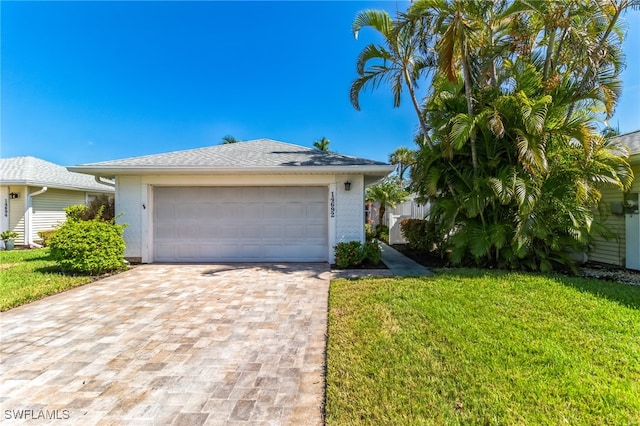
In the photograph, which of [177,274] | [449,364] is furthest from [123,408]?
[177,274]

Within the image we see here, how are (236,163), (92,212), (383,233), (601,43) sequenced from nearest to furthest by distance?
(601,43) → (236,163) → (92,212) → (383,233)

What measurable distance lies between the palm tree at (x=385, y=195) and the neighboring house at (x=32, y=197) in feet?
40.2

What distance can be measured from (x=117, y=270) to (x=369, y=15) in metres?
8.95

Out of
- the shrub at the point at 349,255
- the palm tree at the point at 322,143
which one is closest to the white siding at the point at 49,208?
the shrub at the point at 349,255

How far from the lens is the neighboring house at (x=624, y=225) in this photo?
22.1 feet

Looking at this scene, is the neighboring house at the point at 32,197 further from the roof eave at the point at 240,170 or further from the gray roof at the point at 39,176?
the roof eave at the point at 240,170

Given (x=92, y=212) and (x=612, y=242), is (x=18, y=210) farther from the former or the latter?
(x=612, y=242)

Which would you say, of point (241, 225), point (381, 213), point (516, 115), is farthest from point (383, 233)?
point (516, 115)

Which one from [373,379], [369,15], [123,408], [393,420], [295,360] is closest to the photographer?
[393,420]

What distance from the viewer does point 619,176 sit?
6402 mm

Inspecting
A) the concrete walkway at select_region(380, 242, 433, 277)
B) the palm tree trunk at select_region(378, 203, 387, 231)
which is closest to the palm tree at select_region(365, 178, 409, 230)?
the palm tree trunk at select_region(378, 203, 387, 231)

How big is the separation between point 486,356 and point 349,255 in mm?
4685

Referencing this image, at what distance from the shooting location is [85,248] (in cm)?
646

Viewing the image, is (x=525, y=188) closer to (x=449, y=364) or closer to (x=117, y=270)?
(x=449, y=364)
